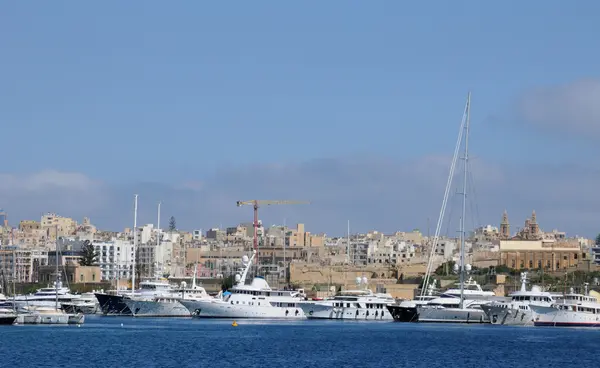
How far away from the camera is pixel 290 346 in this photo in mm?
71500

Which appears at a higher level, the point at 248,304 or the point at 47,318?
the point at 248,304

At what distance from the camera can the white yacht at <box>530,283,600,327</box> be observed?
95.6 m

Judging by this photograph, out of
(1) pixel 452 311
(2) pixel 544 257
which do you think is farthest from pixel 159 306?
(2) pixel 544 257

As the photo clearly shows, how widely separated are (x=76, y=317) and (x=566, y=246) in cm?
9511

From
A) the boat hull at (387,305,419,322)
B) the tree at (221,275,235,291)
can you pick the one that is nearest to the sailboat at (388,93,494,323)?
the boat hull at (387,305,419,322)

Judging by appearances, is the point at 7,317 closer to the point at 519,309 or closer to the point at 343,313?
the point at 343,313

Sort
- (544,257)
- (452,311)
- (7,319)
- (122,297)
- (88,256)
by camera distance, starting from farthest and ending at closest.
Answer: (88,256)
(544,257)
(122,297)
(452,311)
(7,319)

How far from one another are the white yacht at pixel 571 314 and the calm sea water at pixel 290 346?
75.0 inches

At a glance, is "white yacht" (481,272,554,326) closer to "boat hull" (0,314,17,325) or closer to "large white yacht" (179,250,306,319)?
"large white yacht" (179,250,306,319)

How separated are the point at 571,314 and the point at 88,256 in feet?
307

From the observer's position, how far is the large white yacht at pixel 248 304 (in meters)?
103

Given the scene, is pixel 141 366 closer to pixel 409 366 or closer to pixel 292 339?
pixel 409 366

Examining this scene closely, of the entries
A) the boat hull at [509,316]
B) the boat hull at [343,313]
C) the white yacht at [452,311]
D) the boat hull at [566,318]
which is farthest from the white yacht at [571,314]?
the boat hull at [343,313]

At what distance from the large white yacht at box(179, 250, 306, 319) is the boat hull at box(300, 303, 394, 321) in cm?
145
